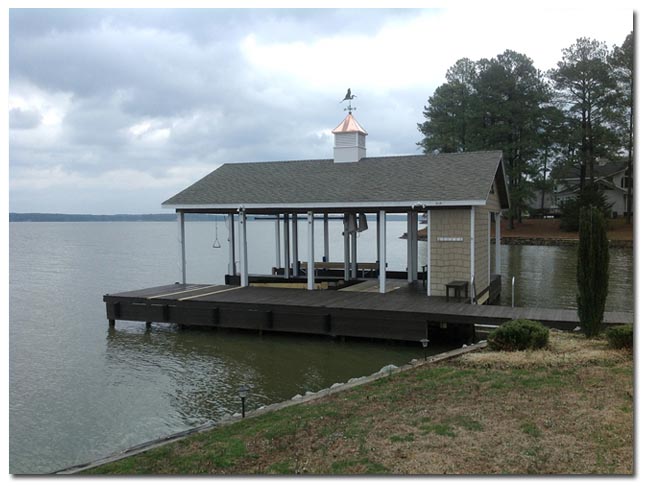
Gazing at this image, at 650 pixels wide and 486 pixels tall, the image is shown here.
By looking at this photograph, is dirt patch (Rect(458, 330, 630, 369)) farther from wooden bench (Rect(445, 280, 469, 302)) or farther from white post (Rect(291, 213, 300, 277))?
white post (Rect(291, 213, 300, 277))

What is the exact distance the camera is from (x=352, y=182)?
19.1m

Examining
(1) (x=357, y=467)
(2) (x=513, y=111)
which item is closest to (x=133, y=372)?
(1) (x=357, y=467)

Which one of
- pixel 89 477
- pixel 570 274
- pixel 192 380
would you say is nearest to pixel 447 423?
pixel 89 477

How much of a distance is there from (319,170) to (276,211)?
Result: 223 centimetres

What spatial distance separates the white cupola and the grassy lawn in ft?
43.3

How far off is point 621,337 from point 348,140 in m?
13.4

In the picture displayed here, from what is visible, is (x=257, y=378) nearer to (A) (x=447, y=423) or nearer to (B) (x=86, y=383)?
(B) (x=86, y=383)

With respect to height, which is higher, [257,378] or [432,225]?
[432,225]

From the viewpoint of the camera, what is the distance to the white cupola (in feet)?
70.1

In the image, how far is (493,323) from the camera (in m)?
13.8

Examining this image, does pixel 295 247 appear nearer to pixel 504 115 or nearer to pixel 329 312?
pixel 329 312

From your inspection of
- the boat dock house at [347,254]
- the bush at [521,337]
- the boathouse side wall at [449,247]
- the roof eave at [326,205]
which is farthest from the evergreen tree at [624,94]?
the bush at [521,337]

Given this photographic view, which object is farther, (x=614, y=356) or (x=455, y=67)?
(x=455, y=67)

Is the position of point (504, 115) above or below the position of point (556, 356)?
above
